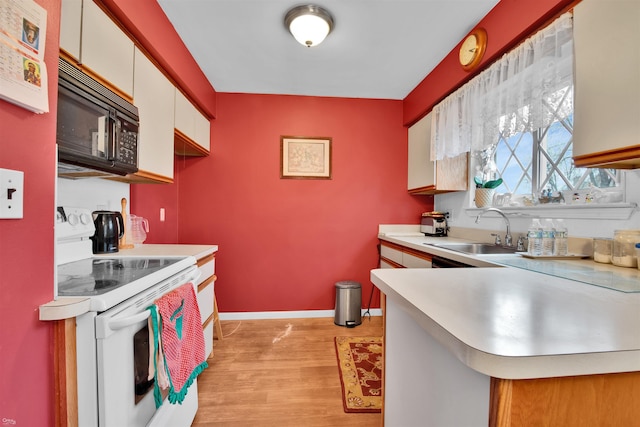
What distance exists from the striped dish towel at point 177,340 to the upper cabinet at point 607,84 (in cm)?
179

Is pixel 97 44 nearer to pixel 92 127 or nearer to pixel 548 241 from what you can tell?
pixel 92 127

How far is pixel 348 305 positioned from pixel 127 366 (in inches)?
85.8

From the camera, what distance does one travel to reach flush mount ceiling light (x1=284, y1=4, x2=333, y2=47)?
5.91 feet

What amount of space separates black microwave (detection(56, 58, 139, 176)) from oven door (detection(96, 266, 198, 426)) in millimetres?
626

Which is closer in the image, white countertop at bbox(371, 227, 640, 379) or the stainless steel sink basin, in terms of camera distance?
white countertop at bbox(371, 227, 640, 379)

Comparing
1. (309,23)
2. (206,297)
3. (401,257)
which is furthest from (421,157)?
(206,297)

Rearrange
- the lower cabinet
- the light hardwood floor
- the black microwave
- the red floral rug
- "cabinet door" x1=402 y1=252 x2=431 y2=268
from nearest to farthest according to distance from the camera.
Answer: the black microwave < the light hardwood floor < the red floral rug < the lower cabinet < "cabinet door" x1=402 y1=252 x2=431 y2=268

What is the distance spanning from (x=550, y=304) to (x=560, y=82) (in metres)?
1.27

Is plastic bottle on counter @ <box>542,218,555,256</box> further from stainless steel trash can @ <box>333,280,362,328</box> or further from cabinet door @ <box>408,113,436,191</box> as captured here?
stainless steel trash can @ <box>333,280,362,328</box>

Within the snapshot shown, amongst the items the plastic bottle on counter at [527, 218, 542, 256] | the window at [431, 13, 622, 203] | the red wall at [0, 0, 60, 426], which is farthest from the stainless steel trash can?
the red wall at [0, 0, 60, 426]

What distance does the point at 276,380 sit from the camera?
1937mm

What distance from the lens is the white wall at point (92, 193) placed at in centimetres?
153

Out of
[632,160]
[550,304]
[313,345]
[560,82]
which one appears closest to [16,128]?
[550,304]

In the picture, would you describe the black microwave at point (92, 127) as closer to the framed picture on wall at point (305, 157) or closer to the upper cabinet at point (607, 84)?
the framed picture on wall at point (305, 157)
